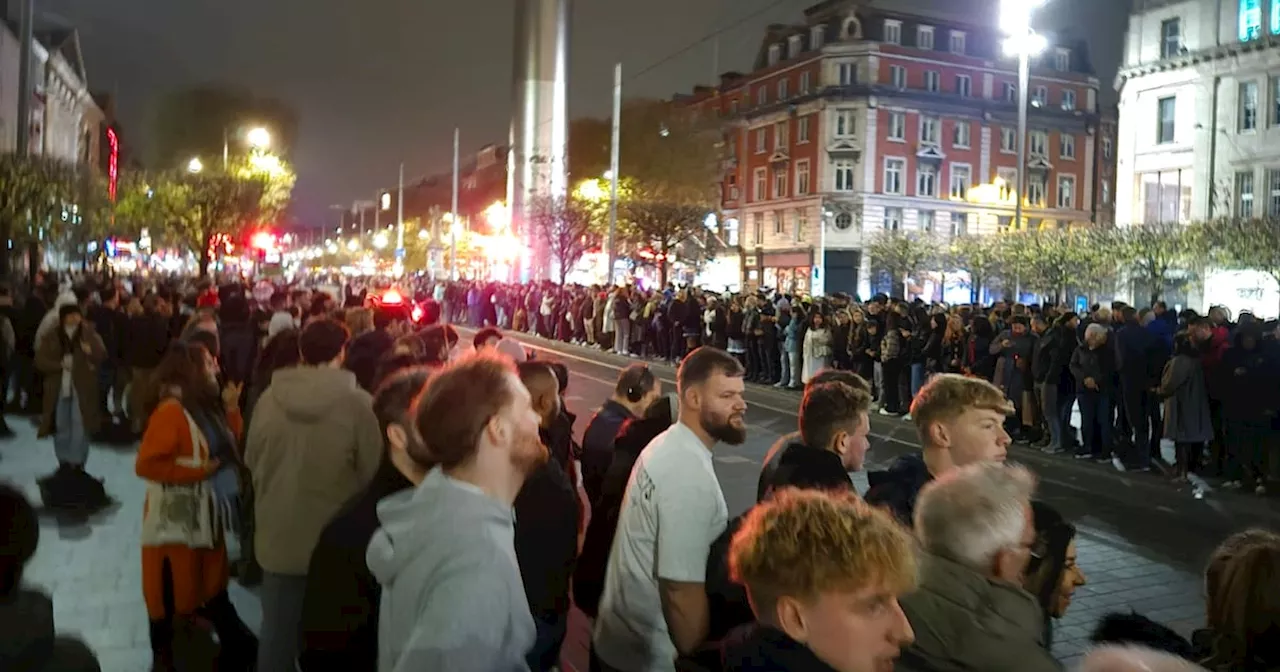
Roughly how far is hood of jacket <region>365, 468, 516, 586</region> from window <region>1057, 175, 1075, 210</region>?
78.7m

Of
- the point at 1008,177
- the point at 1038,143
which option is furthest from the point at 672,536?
the point at 1038,143

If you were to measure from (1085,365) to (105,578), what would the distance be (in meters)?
10.9

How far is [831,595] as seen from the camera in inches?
87.2

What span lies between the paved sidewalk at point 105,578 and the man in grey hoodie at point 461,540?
135 inches

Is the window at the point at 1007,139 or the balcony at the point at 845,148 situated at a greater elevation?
the window at the point at 1007,139

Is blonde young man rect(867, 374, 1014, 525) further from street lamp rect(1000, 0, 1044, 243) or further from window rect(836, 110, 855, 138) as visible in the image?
window rect(836, 110, 855, 138)

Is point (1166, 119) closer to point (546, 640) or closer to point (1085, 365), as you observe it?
point (1085, 365)

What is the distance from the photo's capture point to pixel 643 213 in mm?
49688

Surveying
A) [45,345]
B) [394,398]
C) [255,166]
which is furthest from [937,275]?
[394,398]

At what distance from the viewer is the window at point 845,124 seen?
66169 mm

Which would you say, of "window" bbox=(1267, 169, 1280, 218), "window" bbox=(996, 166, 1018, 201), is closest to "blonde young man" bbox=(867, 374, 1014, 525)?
"window" bbox=(1267, 169, 1280, 218)

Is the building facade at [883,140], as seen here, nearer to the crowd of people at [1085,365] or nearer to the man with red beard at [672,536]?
the crowd of people at [1085,365]

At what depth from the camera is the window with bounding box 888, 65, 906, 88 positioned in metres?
66.6

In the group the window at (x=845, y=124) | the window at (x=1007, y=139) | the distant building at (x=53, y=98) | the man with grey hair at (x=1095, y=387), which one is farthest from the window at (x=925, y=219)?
the man with grey hair at (x=1095, y=387)
